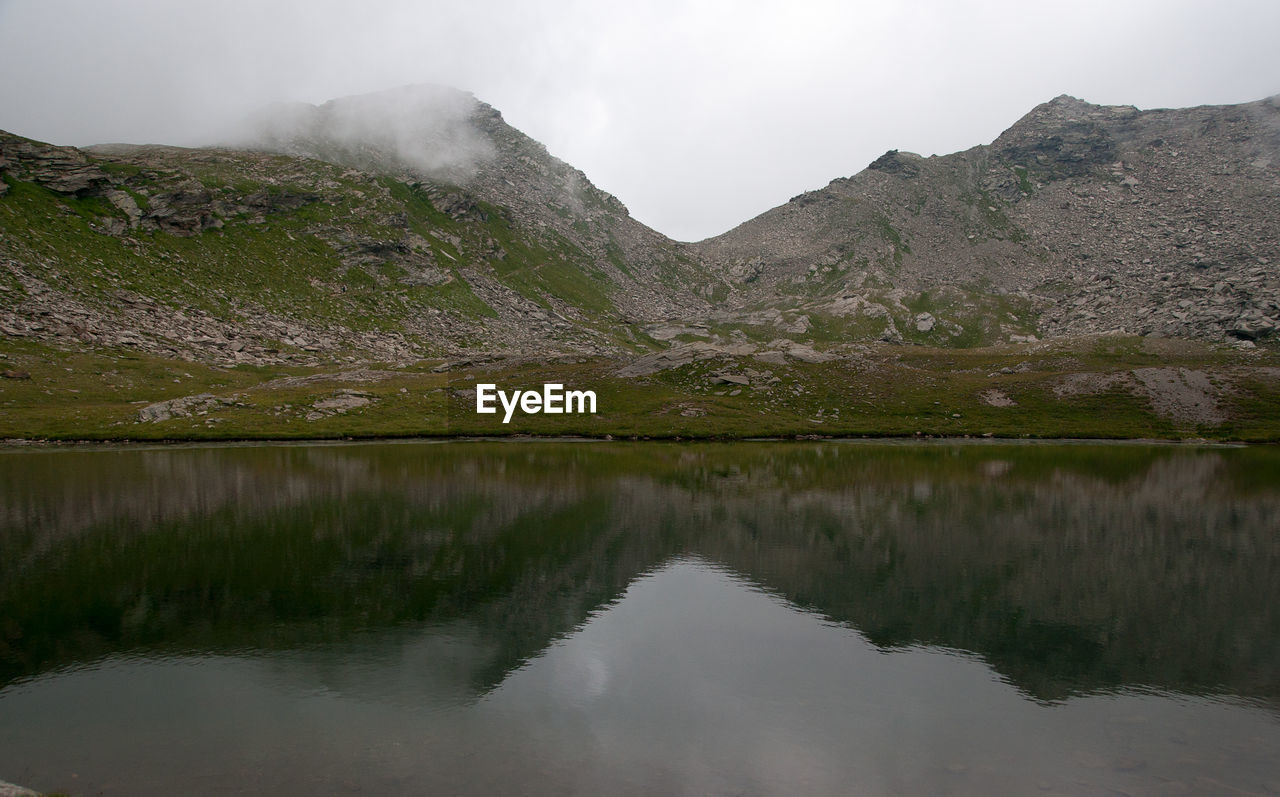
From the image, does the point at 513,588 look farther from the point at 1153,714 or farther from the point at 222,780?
the point at 1153,714

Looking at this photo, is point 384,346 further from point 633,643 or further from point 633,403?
point 633,643

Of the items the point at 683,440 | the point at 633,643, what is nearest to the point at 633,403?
the point at 683,440

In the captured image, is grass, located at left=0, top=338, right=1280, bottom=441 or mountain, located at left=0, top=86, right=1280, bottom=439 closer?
grass, located at left=0, top=338, right=1280, bottom=441

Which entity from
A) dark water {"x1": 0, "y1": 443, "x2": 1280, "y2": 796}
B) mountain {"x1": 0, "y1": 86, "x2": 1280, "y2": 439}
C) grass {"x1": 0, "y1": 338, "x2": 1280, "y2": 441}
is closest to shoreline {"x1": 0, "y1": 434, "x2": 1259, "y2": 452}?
grass {"x1": 0, "y1": 338, "x2": 1280, "y2": 441}

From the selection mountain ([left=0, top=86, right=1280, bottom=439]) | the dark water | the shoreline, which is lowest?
the shoreline

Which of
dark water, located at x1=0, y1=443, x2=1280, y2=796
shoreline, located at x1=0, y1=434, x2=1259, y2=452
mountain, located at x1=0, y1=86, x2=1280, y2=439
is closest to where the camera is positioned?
dark water, located at x1=0, y1=443, x2=1280, y2=796

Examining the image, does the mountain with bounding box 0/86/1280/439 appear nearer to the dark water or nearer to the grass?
the grass

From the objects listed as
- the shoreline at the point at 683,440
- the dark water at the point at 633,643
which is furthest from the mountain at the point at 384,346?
the dark water at the point at 633,643

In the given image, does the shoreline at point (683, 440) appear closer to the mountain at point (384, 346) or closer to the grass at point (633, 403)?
the grass at point (633, 403)

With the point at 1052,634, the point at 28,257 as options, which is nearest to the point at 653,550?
the point at 1052,634
